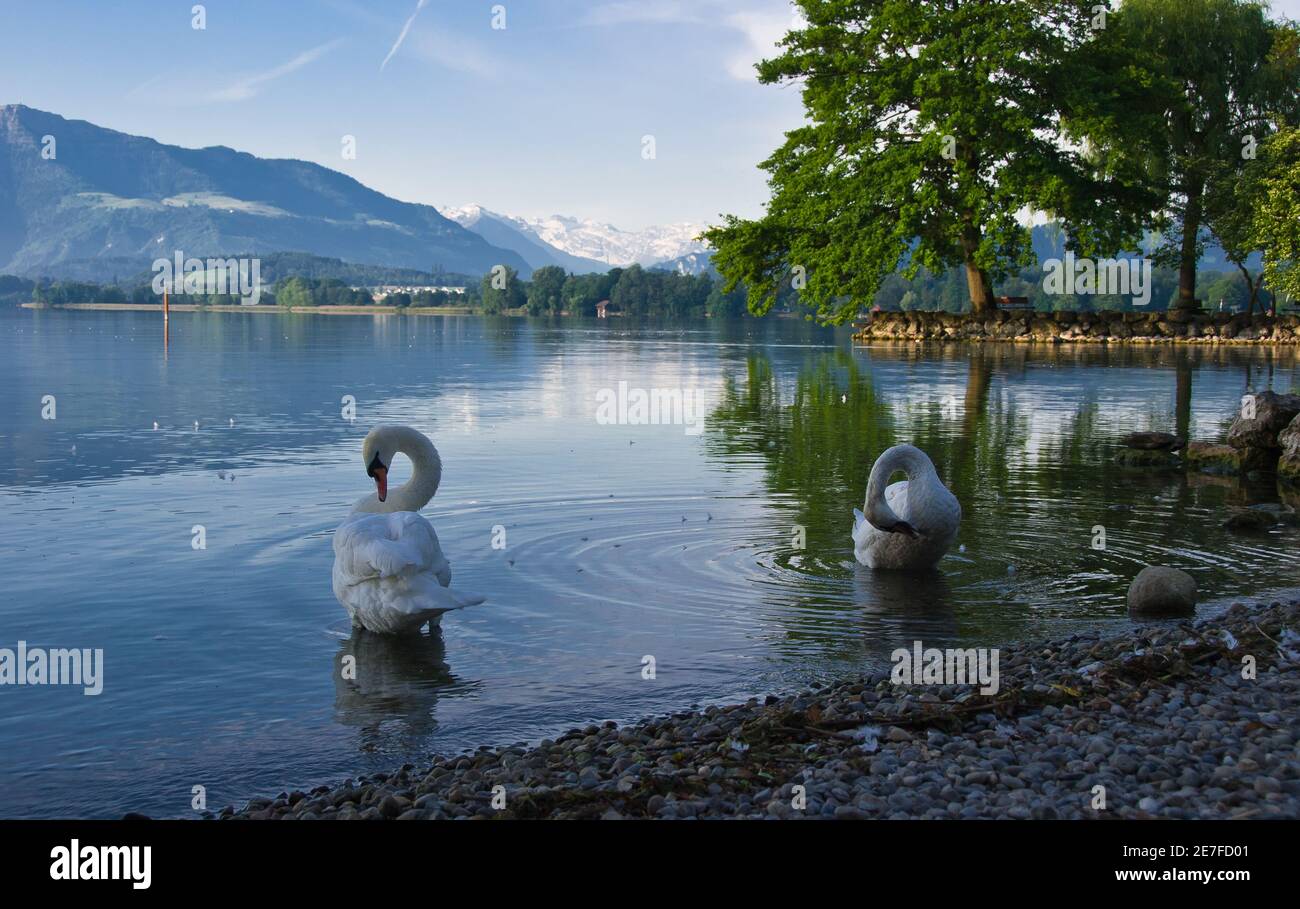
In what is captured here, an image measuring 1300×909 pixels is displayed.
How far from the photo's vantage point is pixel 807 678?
1024cm

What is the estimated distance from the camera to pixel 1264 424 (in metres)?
22.0

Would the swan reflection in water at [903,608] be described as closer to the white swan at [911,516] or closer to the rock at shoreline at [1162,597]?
the white swan at [911,516]

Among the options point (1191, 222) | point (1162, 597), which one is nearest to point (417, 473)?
point (1162, 597)

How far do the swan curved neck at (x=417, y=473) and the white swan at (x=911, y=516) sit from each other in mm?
Result: 4616

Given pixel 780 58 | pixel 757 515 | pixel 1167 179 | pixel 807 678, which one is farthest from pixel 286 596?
pixel 1167 179

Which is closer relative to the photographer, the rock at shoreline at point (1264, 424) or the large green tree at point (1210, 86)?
the rock at shoreline at point (1264, 424)

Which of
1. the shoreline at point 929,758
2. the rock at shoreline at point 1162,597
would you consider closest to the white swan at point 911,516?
the rock at shoreline at point 1162,597

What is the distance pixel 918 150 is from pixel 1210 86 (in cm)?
1934

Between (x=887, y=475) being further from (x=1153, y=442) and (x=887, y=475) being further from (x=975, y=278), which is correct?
(x=975, y=278)

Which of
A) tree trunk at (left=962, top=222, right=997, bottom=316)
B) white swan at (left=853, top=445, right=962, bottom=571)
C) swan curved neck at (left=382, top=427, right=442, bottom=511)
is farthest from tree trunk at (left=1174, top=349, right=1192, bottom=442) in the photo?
swan curved neck at (left=382, top=427, right=442, bottom=511)

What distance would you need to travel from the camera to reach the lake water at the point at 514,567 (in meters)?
9.29

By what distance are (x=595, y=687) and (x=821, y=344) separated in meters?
69.7
